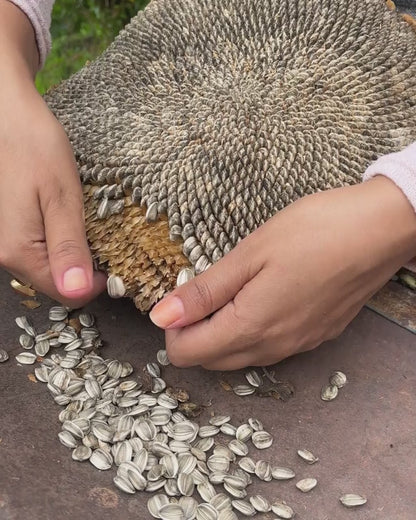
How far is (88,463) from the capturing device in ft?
3.22

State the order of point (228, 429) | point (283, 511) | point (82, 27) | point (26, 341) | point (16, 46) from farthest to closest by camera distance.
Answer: point (82, 27) → point (16, 46) → point (26, 341) → point (228, 429) → point (283, 511)

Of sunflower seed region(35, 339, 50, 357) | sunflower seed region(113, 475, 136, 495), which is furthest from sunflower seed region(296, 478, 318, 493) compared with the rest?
sunflower seed region(35, 339, 50, 357)

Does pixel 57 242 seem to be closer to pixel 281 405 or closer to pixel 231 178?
pixel 231 178

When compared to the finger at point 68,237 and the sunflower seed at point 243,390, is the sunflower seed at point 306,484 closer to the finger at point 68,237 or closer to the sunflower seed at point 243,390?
the sunflower seed at point 243,390

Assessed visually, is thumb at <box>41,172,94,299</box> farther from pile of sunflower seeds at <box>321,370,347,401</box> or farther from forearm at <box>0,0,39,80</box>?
pile of sunflower seeds at <box>321,370,347,401</box>

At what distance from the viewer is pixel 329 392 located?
42.4 inches

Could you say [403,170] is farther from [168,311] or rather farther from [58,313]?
[58,313]

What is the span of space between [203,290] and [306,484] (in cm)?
29

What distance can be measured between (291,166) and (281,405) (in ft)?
1.17

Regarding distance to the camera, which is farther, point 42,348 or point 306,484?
point 42,348

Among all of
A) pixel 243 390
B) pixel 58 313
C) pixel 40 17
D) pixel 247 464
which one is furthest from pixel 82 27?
pixel 247 464

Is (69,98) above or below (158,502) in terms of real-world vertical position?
above

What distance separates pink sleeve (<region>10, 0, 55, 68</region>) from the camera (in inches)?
51.3

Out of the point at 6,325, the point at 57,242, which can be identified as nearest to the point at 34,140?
the point at 57,242
